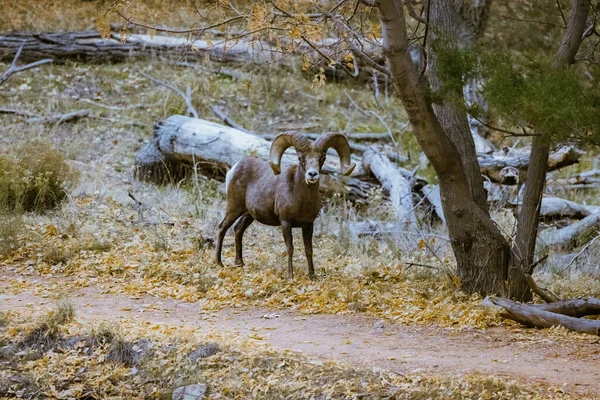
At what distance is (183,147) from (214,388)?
807 cm

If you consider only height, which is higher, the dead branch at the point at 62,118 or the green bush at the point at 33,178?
the dead branch at the point at 62,118

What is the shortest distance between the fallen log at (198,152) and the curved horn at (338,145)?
367cm

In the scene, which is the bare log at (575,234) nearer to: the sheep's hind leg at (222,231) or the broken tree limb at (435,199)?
the broken tree limb at (435,199)

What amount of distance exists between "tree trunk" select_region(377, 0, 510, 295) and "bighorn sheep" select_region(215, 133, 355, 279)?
126cm

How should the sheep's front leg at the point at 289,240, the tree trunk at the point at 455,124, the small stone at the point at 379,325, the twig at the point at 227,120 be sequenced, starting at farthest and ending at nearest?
the twig at the point at 227,120
the sheep's front leg at the point at 289,240
the tree trunk at the point at 455,124
the small stone at the point at 379,325

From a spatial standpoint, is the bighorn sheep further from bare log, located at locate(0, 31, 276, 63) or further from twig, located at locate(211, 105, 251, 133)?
bare log, located at locate(0, 31, 276, 63)

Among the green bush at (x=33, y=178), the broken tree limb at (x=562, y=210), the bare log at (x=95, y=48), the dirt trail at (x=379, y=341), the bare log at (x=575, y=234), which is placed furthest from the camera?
the bare log at (x=95, y=48)

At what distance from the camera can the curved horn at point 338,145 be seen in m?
9.11

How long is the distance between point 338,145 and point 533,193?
7.33 ft

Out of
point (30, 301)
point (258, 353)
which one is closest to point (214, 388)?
point (258, 353)

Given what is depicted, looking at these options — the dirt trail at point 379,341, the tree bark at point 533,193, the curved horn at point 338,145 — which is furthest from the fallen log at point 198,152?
the dirt trail at point 379,341

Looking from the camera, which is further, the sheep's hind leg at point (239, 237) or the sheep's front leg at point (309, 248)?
the sheep's hind leg at point (239, 237)

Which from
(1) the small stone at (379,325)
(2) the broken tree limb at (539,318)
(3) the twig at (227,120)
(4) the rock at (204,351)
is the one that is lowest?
(4) the rock at (204,351)

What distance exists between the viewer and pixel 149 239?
436 inches
